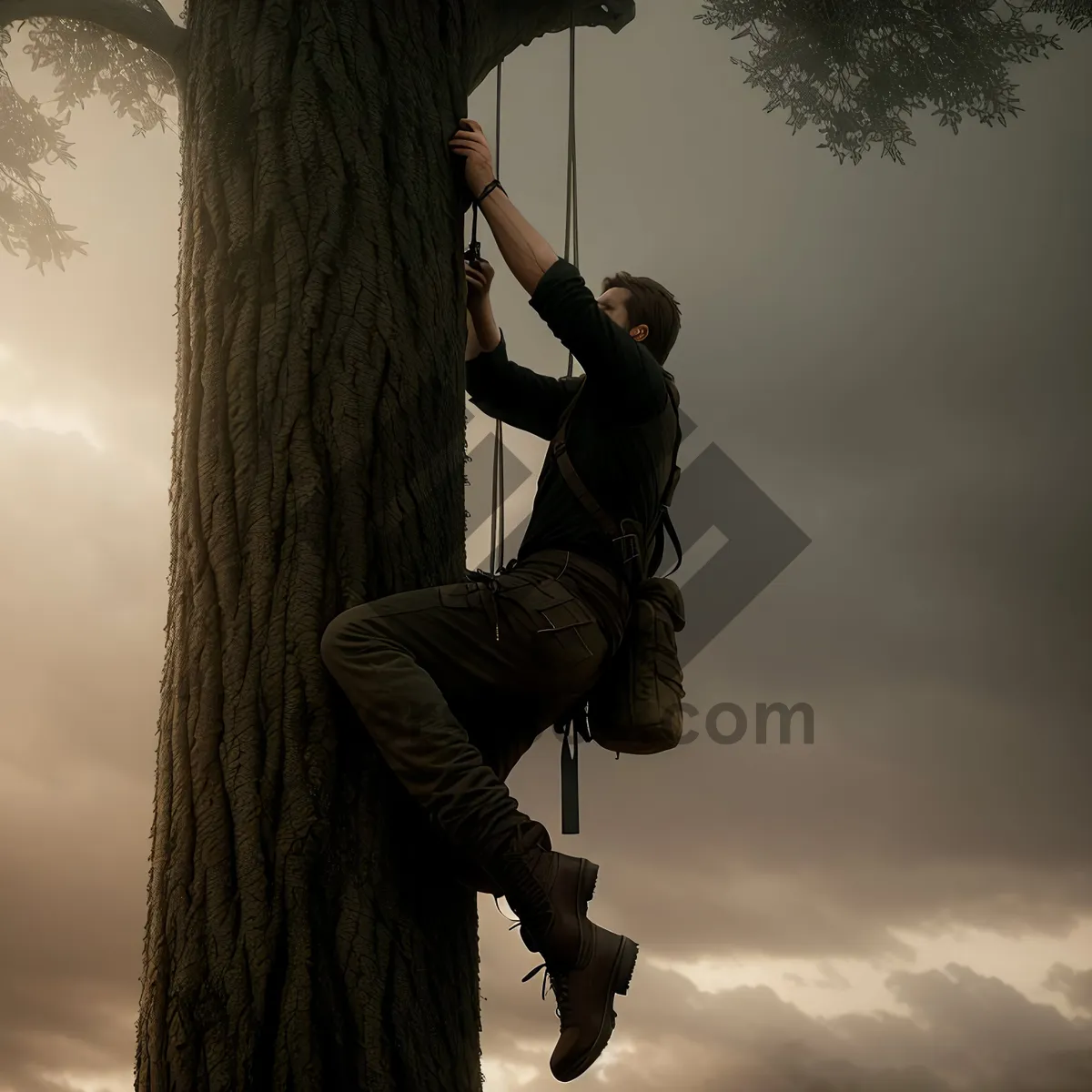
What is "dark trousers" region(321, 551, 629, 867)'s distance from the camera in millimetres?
2428

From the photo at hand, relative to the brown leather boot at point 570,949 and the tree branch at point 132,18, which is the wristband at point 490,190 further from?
the brown leather boot at point 570,949

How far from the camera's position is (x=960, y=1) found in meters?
5.96

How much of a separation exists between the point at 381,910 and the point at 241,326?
1449mm

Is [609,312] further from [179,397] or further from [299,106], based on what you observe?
[179,397]

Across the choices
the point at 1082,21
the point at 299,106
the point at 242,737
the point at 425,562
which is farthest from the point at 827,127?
the point at 242,737

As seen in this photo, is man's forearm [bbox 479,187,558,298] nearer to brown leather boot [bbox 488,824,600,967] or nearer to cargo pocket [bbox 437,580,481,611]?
cargo pocket [bbox 437,580,481,611]

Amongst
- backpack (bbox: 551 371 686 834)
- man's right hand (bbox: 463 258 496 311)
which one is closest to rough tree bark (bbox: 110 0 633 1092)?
man's right hand (bbox: 463 258 496 311)

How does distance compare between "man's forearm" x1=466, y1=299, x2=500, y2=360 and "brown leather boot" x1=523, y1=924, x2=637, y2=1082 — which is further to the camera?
"man's forearm" x1=466, y1=299, x2=500, y2=360

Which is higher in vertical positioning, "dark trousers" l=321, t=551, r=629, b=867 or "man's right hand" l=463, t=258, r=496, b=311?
"man's right hand" l=463, t=258, r=496, b=311

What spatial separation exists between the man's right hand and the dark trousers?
1006mm

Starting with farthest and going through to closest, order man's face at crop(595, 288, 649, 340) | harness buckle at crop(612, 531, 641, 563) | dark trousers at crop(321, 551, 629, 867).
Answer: man's face at crop(595, 288, 649, 340)
harness buckle at crop(612, 531, 641, 563)
dark trousers at crop(321, 551, 629, 867)

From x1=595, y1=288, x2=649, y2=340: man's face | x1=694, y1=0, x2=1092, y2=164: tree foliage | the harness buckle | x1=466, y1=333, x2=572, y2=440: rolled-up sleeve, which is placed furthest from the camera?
x1=694, y1=0, x2=1092, y2=164: tree foliage

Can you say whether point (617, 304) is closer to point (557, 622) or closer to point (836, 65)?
point (557, 622)

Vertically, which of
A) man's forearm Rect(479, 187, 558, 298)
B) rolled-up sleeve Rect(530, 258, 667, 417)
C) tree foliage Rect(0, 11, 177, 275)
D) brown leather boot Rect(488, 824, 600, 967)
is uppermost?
tree foliage Rect(0, 11, 177, 275)
